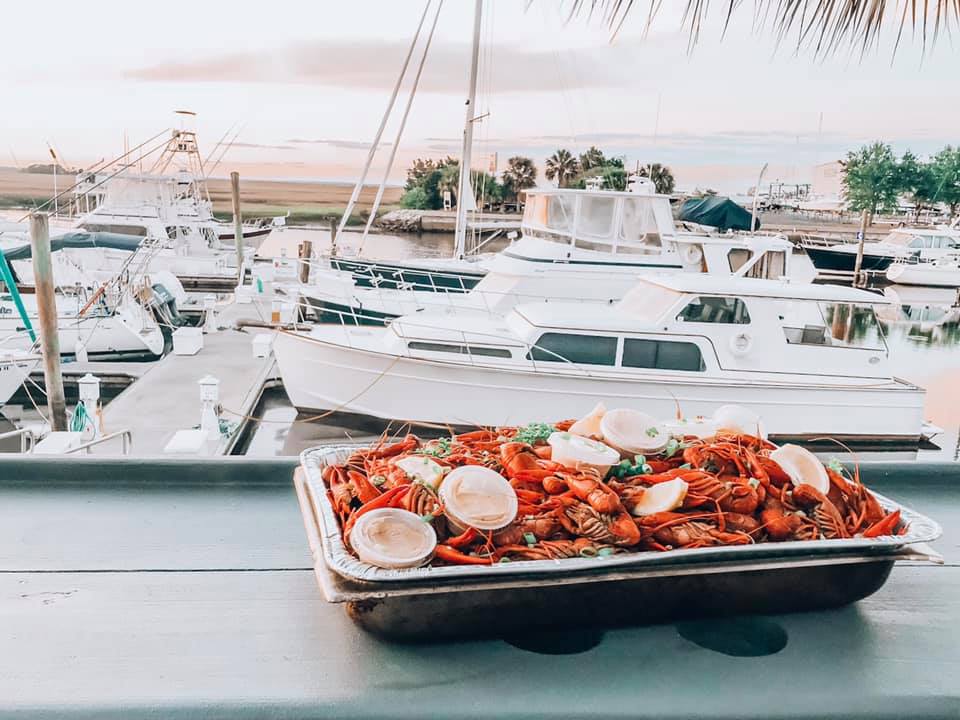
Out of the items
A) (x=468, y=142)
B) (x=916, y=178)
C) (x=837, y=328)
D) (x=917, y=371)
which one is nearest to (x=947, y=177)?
(x=916, y=178)

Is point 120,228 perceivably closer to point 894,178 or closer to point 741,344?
point 741,344

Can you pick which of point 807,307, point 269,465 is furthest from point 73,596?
point 807,307

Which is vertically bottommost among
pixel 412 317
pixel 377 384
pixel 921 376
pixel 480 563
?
pixel 921 376

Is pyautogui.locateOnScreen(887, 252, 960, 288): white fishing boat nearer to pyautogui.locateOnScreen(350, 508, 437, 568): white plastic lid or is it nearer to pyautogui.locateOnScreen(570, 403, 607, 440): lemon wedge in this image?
pyautogui.locateOnScreen(570, 403, 607, 440): lemon wedge

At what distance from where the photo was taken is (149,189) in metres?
21.9

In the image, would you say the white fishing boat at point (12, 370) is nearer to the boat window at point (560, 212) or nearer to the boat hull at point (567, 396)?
the boat hull at point (567, 396)

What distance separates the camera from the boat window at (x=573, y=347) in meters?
7.46

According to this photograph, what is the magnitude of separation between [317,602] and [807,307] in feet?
25.8

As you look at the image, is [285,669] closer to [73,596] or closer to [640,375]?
[73,596]

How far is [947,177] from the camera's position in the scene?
4412cm

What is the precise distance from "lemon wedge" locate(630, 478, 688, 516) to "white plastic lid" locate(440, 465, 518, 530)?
0.28m

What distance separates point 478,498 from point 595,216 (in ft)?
32.2

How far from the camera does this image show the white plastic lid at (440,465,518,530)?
142 cm

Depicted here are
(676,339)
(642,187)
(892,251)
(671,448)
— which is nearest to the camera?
(671,448)
